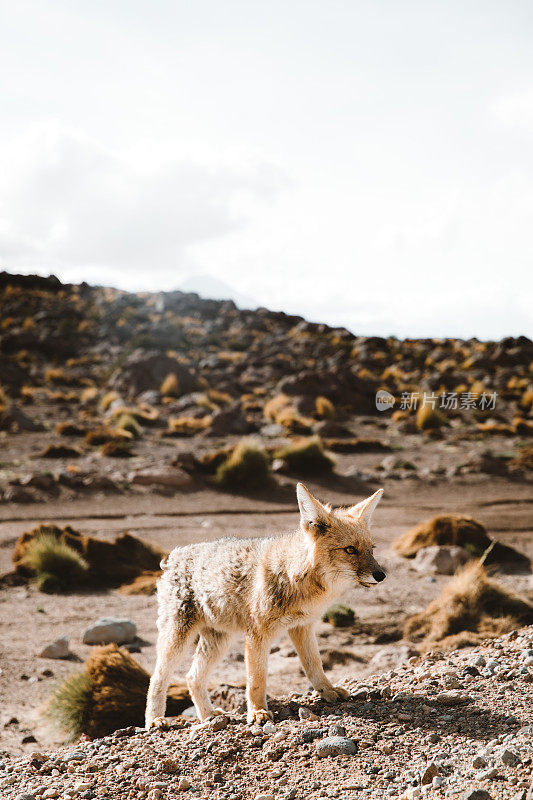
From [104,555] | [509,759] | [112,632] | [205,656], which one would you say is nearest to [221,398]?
[104,555]

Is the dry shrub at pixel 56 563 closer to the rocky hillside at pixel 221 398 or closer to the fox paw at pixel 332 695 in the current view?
the rocky hillside at pixel 221 398

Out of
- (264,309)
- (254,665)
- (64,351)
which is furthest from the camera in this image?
(264,309)

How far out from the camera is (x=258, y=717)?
180 inches

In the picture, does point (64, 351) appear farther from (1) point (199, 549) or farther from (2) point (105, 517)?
(1) point (199, 549)

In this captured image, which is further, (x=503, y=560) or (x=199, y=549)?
(x=503, y=560)

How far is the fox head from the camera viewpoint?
171 inches

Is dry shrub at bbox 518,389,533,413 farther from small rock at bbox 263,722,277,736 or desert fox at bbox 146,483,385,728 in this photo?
small rock at bbox 263,722,277,736

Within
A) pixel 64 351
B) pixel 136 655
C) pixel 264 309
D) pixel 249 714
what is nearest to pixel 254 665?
pixel 249 714

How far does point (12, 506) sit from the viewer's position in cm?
1545

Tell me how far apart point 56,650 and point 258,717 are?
181 inches

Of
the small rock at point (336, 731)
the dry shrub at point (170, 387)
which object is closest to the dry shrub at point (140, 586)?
the small rock at point (336, 731)

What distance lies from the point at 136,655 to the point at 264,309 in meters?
65.0

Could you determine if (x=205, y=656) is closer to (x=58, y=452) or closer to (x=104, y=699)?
(x=104, y=699)

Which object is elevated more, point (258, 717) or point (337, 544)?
point (337, 544)
